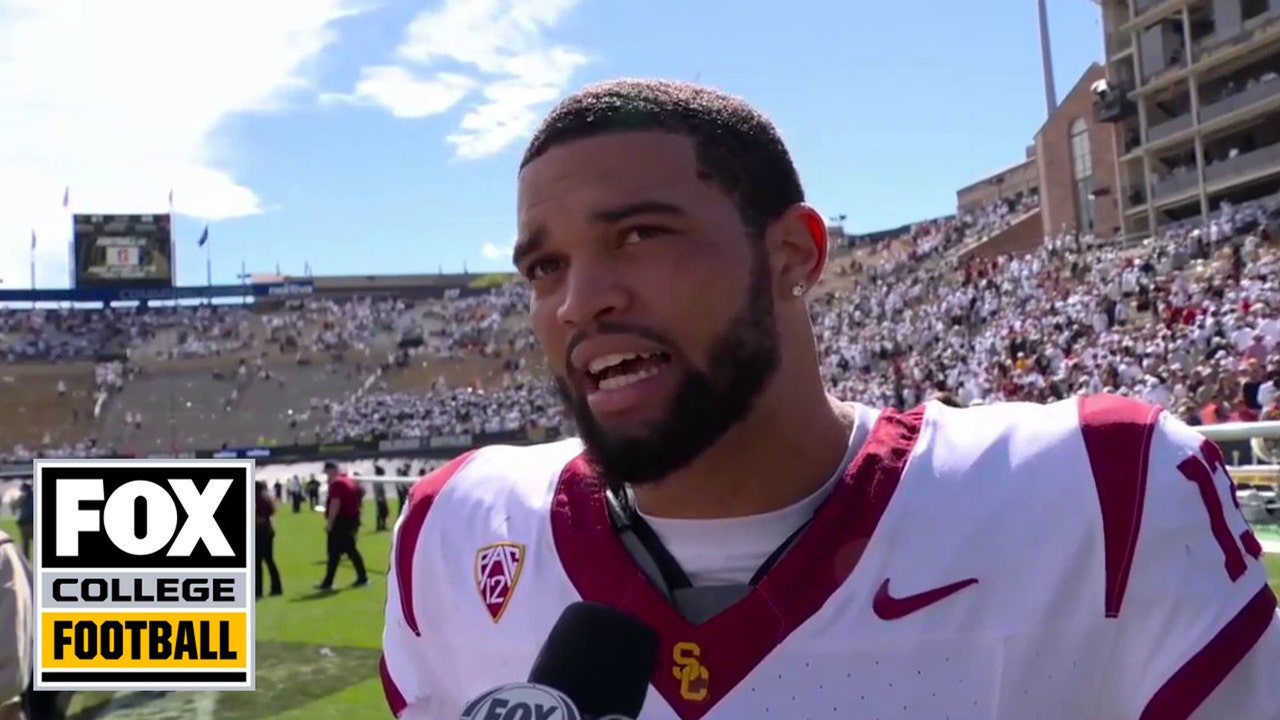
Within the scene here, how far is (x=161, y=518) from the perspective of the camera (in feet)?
19.2

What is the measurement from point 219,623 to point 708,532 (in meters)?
5.28

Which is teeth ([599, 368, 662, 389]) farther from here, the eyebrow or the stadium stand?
the stadium stand

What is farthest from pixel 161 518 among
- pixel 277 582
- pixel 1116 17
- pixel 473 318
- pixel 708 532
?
pixel 473 318

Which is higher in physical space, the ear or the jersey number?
the ear

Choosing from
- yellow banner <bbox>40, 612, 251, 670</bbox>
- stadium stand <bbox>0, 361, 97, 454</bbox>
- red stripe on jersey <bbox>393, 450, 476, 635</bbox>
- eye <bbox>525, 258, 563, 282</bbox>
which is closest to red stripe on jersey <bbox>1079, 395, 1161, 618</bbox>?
eye <bbox>525, 258, 563, 282</bbox>

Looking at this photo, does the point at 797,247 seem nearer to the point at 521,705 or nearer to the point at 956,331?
the point at 521,705

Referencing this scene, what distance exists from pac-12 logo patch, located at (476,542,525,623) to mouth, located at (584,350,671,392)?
366 millimetres

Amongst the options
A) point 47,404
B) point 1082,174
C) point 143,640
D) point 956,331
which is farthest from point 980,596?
point 47,404

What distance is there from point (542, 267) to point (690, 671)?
0.62 m

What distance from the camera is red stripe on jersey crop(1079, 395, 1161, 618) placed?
1.49m

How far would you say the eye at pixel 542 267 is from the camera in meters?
1.72

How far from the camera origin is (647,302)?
158cm

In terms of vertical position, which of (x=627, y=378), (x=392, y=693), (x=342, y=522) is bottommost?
(x=342, y=522)

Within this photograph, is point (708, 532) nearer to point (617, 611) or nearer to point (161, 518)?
point (617, 611)
